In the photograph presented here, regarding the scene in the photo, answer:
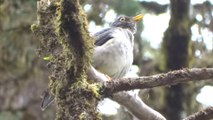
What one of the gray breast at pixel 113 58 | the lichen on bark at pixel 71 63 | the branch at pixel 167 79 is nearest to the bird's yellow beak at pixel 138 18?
the gray breast at pixel 113 58

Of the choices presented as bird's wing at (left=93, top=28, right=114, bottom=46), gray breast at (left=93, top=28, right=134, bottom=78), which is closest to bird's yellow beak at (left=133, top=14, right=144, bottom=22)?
bird's wing at (left=93, top=28, right=114, bottom=46)

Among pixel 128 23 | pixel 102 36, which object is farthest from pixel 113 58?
pixel 128 23

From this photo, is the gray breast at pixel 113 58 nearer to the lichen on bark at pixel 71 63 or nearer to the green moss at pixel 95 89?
the lichen on bark at pixel 71 63

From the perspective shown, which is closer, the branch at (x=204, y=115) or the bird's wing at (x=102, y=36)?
the branch at (x=204, y=115)

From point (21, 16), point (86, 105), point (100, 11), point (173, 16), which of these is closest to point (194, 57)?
point (173, 16)

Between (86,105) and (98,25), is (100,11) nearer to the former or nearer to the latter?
(98,25)

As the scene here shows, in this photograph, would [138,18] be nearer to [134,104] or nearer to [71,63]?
[134,104]

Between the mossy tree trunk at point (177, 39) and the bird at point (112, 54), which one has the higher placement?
the mossy tree trunk at point (177, 39)

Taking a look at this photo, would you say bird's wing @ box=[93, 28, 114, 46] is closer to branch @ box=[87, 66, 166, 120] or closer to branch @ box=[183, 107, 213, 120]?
branch @ box=[87, 66, 166, 120]
